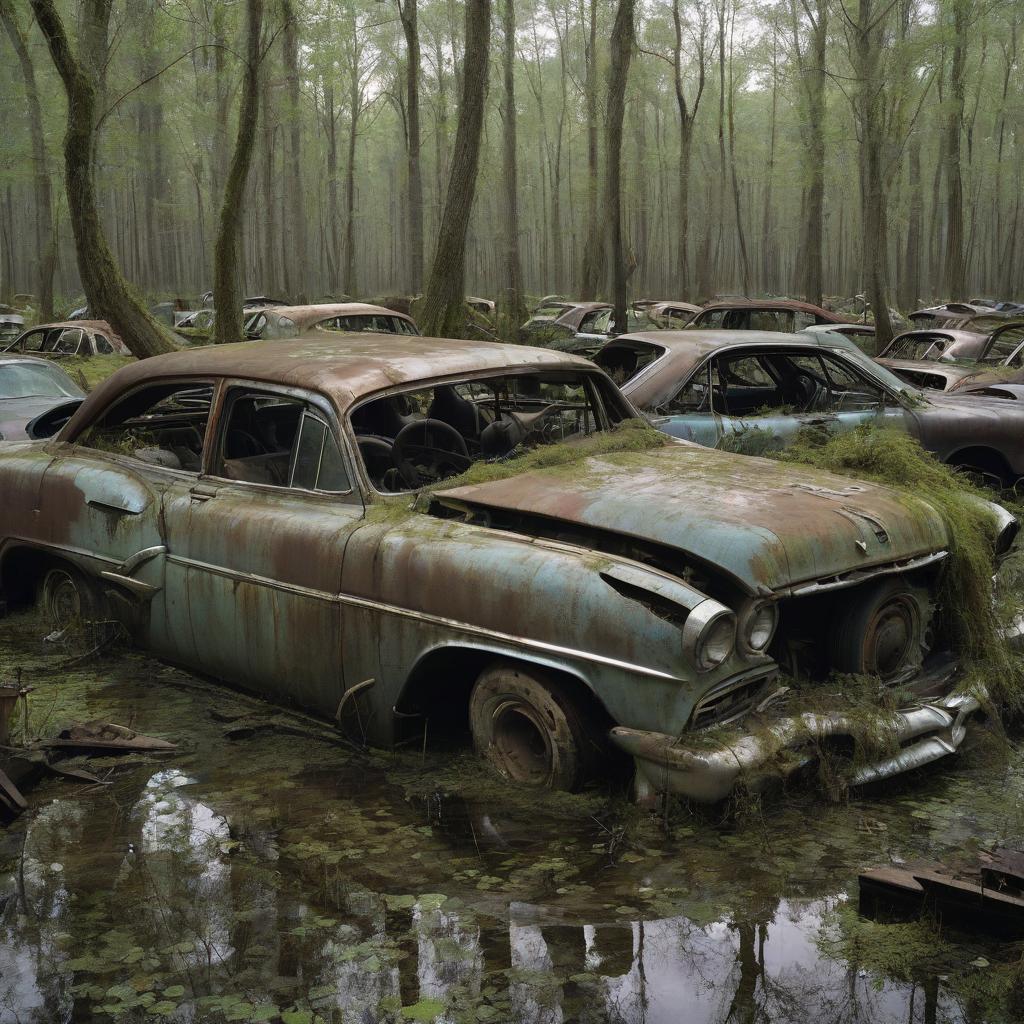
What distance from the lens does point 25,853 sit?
12.1ft

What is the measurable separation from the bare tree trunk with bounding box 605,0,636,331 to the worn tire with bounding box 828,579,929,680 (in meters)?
13.1

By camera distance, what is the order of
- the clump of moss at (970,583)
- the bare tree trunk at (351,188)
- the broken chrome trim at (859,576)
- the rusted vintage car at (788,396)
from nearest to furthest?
the broken chrome trim at (859,576), the clump of moss at (970,583), the rusted vintage car at (788,396), the bare tree trunk at (351,188)

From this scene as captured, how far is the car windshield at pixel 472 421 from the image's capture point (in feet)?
16.0

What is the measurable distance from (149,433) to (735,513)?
11.4ft

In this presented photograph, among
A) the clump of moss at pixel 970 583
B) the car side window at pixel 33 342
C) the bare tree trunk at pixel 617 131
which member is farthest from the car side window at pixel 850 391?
the car side window at pixel 33 342

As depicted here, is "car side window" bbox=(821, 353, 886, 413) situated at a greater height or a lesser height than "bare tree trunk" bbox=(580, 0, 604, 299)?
lesser

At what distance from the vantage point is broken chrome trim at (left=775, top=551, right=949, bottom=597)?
12.5 feet

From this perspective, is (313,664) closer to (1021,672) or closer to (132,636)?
(132,636)

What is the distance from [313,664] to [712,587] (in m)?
1.66

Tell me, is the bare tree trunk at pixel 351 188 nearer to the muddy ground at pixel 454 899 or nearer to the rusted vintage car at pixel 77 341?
the rusted vintage car at pixel 77 341

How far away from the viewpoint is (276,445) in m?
5.70

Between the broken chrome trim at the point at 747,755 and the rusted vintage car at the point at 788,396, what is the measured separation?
346 centimetres

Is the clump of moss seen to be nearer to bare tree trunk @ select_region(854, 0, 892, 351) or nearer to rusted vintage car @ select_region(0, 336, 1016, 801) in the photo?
rusted vintage car @ select_region(0, 336, 1016, 801)

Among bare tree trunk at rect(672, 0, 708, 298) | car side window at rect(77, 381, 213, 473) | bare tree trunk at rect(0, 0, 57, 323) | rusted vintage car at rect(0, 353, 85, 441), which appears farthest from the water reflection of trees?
bare tree trunk at rect(672, 0, 708, 298)
